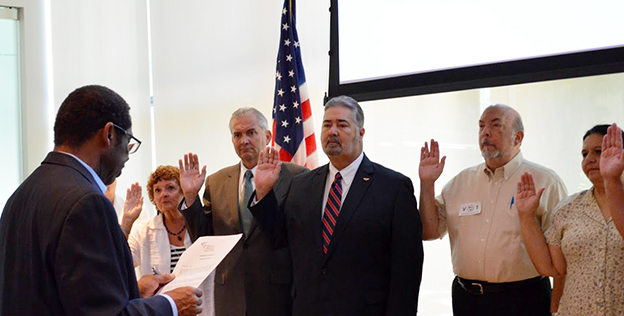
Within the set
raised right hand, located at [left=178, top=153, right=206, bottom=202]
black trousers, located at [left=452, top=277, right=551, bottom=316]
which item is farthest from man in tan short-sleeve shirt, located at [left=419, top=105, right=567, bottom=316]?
raised right hand, located at [left=178, top=153, right=206, bottom=202]

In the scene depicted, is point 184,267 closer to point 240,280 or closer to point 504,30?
point 240,280

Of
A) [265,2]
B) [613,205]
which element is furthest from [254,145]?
[265,2]

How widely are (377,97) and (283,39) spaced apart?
3.65 ft

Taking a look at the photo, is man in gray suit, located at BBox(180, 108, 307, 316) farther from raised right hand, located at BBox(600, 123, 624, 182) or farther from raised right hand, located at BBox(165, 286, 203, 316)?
raised right hand, located at BBox(600, 123, 624, 182)

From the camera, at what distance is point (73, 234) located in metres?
1.84

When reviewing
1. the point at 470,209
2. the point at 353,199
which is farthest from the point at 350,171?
the point at 470,209

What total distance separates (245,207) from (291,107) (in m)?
1.33

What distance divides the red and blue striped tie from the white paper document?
2.15ft

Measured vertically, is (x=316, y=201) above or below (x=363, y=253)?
above

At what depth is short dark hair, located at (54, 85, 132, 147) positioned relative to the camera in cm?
202

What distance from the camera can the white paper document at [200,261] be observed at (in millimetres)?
2285

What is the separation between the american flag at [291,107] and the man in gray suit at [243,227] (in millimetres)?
815

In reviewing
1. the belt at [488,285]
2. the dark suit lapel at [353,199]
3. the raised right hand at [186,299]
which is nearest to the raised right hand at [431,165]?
the dark suit lapel at [353,199]

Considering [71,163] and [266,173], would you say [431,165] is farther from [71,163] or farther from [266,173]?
[71,163]
